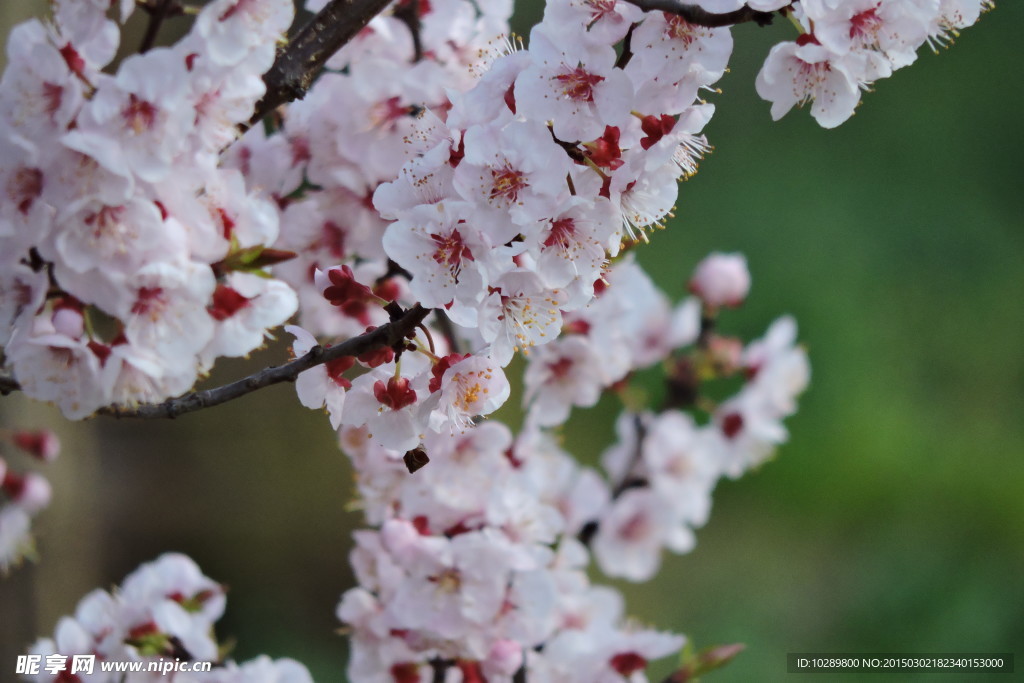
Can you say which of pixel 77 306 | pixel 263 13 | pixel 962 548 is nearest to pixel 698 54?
pixel 263 13

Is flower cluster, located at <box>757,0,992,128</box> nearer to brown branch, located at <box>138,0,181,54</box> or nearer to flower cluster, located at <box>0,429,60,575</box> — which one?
brown branch, located at <box>138,0,181,54</box>

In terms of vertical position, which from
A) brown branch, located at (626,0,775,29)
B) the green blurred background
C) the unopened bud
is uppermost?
the green blurred background

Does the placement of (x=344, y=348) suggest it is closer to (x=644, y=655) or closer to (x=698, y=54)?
(x=698, y=54)

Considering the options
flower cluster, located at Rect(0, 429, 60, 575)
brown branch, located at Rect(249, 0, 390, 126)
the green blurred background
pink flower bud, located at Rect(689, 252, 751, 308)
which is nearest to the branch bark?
brown branch, located at Rect(249, 0, 390, 126)

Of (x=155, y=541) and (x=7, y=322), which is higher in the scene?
(x=155, y=541)

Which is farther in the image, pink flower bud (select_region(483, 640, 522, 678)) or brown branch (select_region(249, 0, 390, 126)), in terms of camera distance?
pink flower bud (select_region(483, 640, 522, 678))

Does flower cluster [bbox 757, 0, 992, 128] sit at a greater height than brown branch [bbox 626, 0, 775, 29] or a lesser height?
greater

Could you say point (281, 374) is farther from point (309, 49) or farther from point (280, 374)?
point (309, 49)
